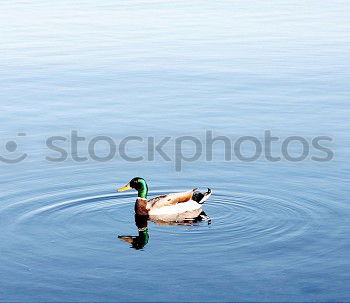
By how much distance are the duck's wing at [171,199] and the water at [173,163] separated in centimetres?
58

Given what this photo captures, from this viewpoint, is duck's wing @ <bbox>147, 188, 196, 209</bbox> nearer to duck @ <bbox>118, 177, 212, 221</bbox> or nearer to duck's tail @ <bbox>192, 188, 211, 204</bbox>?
duck @ <bbox>118, 177, 212, 221</bbox>

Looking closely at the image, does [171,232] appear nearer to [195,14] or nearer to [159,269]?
[159,269]

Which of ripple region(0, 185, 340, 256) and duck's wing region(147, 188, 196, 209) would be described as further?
duck's wing region(147, 188, 196, 209)

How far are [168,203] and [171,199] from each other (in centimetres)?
15

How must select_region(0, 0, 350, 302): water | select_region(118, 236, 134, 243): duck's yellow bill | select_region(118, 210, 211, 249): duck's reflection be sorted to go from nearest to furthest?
1. select_region(0, 0, 350, 302): water
2. select_region(118, 236, 134, 243): duck's yellow bill
3. select_region(118, 210, 211, 249): duck's reflection

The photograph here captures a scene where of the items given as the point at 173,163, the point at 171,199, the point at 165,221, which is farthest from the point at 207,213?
the point at 173,163

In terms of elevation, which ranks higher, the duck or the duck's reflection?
the duck

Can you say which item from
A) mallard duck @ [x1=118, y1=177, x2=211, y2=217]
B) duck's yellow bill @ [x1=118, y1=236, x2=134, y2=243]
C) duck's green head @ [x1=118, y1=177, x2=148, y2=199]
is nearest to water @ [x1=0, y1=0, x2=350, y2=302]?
duck's yellow bill @ [x1=118, y1=236, x2=134, y2=243]

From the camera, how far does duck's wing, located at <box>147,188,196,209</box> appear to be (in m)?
18.8

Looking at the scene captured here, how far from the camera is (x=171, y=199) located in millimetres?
18812

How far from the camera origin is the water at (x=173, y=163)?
1497cm

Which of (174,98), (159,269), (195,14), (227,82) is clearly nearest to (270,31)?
(195,14)

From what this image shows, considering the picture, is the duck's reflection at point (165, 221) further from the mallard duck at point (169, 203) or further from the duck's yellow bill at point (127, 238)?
the mallard duck at point (169, 203)

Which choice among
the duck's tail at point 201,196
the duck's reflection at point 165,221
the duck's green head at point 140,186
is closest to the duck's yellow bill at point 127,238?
the duck's reflection at point 165,221
